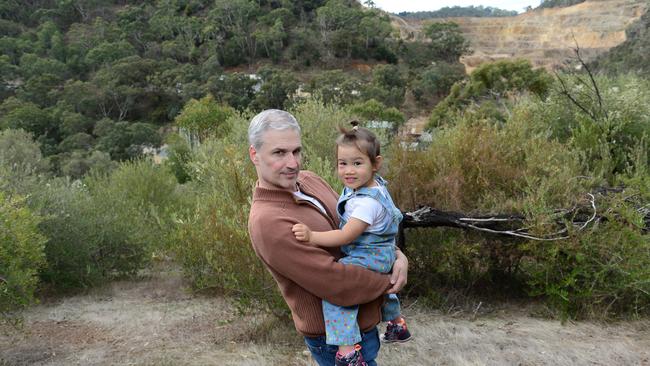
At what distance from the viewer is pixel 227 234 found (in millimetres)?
4656

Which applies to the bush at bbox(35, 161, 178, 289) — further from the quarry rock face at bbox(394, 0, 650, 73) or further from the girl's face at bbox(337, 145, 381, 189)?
the quarry rock face at bbox(394, 0, 650, 73)

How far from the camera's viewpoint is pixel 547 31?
73688 millimetres

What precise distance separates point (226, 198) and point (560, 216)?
124 inches

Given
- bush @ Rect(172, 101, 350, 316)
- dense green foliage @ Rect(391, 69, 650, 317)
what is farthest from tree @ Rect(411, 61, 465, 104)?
bush @ Rect(172, 101, 350, 316)

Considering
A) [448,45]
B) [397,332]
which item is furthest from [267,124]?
[448,45]

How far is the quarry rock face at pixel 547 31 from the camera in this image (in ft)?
207

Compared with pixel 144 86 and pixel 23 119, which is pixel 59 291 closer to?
pixel 23 119

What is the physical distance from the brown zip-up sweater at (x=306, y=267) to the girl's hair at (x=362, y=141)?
27 cm

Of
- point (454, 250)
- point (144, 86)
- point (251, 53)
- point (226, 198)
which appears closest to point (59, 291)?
point (226, 198)

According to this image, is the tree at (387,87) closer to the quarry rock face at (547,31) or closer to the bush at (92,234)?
the quarry rock face at (547,31)

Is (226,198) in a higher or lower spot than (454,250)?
higher

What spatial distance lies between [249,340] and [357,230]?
3346mm

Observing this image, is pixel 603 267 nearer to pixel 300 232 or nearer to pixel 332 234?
pixel 332 234

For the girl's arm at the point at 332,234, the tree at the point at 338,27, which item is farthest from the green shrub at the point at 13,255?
the tree at the point at 338,27
